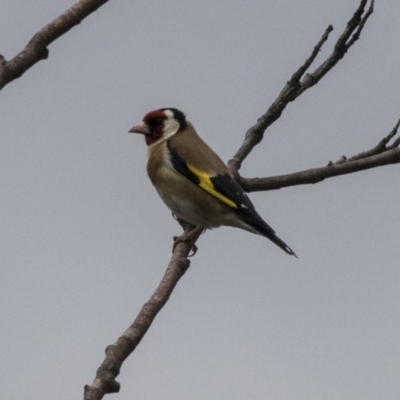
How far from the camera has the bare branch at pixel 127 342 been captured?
3027mm

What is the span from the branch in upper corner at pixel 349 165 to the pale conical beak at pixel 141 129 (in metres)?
1.85

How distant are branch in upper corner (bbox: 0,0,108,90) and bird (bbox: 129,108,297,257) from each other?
2.93m

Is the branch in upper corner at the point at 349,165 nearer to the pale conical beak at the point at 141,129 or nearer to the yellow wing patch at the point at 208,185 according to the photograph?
the yellow wing patch at the point at 208,185

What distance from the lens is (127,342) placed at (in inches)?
135

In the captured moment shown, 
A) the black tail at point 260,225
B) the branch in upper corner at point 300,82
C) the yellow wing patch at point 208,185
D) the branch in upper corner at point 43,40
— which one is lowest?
the branch in upper corner at point 43,40

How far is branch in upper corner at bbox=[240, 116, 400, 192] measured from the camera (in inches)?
219

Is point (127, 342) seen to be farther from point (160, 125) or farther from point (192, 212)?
point (160, 125)

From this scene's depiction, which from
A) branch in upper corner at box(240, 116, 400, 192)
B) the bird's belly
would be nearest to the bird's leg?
the bird's belly

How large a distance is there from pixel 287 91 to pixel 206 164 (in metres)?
1.01

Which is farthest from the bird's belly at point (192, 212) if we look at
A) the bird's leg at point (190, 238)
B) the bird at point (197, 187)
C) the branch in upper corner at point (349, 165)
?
the branch in upper corner at point (349, 165)

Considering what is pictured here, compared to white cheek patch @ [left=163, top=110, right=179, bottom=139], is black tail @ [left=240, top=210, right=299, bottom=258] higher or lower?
lower

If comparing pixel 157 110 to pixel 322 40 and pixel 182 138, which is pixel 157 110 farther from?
pixel 322 40

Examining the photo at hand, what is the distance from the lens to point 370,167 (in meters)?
5.63

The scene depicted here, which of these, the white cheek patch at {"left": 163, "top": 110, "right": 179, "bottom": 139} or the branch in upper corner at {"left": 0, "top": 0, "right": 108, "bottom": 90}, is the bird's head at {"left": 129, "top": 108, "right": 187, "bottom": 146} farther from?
the branch in upper corner at {"left": 0, "top": 0, "right": 108, "bottom": 90}
